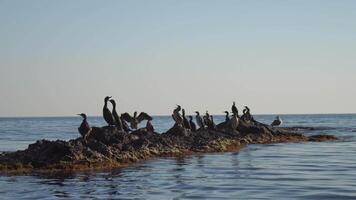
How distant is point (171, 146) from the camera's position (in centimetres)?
3008

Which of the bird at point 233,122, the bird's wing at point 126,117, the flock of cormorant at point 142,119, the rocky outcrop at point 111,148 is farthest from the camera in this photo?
the bird at point 233,122

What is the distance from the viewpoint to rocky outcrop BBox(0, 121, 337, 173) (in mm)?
22797

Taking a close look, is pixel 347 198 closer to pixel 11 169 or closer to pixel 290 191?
pixel 290 191

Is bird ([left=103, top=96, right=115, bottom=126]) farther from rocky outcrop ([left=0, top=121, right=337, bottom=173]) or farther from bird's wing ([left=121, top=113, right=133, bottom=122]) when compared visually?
bird's wing ([left=121, top=113, right=133, bottom=122])

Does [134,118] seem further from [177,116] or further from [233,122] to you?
[233,122]

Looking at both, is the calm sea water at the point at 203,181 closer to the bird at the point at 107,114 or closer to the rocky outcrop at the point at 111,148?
the rocky outcrop at the point at 111,148

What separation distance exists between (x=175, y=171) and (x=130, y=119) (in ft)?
37.2

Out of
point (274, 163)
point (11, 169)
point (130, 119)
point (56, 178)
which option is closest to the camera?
point (56, 178)

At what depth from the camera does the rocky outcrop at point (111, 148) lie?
74.8 feet

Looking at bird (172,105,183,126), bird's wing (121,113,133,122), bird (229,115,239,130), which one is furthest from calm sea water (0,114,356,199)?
bird (229,115,239,130)

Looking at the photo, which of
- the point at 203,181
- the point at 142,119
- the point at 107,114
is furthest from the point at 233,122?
the point at 203,181

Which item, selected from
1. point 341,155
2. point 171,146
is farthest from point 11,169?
point 341,155

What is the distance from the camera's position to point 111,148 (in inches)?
1000

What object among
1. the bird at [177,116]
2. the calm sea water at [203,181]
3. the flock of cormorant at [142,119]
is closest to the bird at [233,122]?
the flock of cormorant at [142,119]
